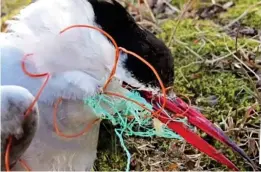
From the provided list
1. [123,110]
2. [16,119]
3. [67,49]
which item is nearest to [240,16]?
[123,110]

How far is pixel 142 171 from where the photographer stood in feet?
7.49

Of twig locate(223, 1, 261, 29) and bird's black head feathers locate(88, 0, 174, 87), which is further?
twig locate(223, 1, 261, 29)

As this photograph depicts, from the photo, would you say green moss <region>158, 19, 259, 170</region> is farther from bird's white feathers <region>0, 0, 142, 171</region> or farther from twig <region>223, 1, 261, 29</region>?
bird's white feathers <region>0, 0, 142, 171</region>

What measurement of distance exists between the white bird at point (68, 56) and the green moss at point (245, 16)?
975 mm

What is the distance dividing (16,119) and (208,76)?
1069 mm

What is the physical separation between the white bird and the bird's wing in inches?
4.8

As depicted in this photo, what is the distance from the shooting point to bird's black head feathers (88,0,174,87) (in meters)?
1.87

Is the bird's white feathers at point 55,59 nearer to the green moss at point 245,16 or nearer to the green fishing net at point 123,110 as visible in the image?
the green fishing net at point 123,110

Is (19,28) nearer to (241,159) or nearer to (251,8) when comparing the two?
(241,159)

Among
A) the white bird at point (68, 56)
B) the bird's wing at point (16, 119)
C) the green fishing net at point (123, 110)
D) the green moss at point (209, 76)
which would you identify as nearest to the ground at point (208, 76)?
the green moss at point (209, 76)

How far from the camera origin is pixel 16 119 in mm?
1678

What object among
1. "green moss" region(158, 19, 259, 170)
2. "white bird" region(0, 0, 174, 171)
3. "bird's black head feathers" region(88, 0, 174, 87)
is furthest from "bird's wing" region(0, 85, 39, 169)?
"green moss" region(158, 19, 259, 170)

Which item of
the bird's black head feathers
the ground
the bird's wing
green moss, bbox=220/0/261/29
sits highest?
the bird's black head feathers

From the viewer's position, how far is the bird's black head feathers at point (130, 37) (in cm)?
187
